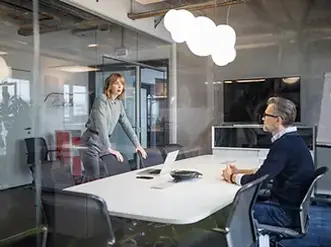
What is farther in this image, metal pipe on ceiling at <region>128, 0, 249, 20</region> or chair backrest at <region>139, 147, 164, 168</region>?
metal pipe on ceiling at <region>128, 0, 249, 20</region>

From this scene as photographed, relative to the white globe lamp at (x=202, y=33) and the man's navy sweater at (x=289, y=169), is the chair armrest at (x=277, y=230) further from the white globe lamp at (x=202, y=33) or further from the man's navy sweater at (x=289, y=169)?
the white globe lamp at (x=202, y=33)

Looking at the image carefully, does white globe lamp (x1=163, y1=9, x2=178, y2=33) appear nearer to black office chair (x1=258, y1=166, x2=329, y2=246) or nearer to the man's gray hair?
the man's gray hair

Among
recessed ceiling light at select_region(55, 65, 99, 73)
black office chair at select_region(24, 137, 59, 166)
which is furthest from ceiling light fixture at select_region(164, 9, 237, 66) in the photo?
recessed ceiling light at select_region(55, 65, 99, 73)

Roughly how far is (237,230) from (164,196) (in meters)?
0.43

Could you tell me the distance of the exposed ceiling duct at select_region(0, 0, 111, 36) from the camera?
15.7 feet

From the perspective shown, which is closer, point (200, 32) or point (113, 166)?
point (113, 166)

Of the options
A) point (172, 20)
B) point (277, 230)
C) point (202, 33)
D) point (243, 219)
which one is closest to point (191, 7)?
point (202, 33)

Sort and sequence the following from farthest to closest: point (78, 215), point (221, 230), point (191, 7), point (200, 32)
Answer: point (191, 7) → point (200, 32) → point (221, 230) → point (78, 215)

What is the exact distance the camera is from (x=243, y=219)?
205cm

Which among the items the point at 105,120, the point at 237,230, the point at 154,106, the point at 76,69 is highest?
the point at 76,69

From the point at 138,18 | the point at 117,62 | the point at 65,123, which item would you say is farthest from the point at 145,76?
the point at 65,123

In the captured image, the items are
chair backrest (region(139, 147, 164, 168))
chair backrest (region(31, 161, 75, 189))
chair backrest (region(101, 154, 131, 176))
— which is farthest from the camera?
chair backrest (region(139, 147, 164, 168))

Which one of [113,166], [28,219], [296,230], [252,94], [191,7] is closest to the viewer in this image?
[296,230]

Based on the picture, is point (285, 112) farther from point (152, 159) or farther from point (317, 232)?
point (152, 159)
